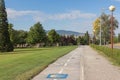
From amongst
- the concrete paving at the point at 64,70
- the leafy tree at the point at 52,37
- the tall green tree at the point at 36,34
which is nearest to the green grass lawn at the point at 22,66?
the concrete paving at the point at 64,70

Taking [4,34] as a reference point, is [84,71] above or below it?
below

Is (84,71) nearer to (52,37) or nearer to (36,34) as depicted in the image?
(36,34)

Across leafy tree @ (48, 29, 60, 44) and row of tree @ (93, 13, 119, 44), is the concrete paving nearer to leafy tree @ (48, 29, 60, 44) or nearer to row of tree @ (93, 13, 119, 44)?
row of tree @ (93, 13, 119, 44)

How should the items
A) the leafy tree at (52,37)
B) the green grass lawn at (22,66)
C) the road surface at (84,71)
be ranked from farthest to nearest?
the leafy tree at (52,37)
the green grass lawn at (22,66)
the road surface at (84,71)

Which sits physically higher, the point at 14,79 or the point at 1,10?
A: the point at 1,10

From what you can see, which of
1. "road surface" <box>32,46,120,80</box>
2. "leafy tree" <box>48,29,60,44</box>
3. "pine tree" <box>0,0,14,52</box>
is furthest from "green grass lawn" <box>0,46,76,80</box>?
"leafy tree" <box>48,29,60,44</box>

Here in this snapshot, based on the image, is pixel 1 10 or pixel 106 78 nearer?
pixel 106 78

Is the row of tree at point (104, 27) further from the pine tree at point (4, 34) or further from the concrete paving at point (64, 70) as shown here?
the concrete paving at point (64, 70)

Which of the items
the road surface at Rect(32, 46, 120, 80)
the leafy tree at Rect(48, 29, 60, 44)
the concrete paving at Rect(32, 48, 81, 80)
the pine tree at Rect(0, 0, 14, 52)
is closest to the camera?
the road surface at Rect(32, 46, 120, 80)

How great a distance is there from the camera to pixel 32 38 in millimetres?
126688

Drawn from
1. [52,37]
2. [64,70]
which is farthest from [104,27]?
[64,70]

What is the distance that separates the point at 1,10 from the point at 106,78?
57284 mm

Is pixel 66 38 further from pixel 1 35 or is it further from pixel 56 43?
pixel 1 35

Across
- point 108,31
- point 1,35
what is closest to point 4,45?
point 1,35
